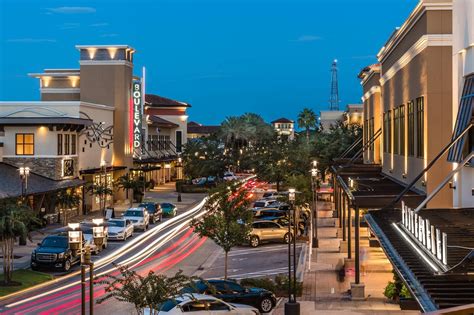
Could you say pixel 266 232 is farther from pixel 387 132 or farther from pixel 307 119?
pixel 307 119

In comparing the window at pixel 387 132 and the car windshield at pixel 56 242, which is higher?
the window at pixel 387 132

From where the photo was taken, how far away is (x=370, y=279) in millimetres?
35062

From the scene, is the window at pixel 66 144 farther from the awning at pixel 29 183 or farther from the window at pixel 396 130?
the window at pixel 396 130

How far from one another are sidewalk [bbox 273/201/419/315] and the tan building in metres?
4.35

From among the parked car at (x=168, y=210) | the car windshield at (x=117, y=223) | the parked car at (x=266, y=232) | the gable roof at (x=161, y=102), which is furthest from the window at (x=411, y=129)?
the gable roof at (x=161, y=102)

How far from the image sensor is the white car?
908 inches

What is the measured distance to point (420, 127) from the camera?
1342 inches

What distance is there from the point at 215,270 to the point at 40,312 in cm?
1321

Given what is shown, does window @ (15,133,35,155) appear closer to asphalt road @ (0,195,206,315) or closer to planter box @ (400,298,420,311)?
asphalt road @ (0,195,206,315)

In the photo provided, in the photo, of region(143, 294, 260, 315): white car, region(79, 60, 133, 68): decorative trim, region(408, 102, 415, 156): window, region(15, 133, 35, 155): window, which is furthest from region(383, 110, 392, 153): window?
region(79, 60, 133, 68): decorative trim

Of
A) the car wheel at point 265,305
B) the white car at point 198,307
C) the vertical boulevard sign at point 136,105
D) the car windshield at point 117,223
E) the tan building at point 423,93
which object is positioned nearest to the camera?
the white car at point 198,307

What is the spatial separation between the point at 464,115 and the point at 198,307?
1115cm

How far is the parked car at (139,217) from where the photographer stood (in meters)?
56.5

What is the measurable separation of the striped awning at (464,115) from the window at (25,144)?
39.1 metres
